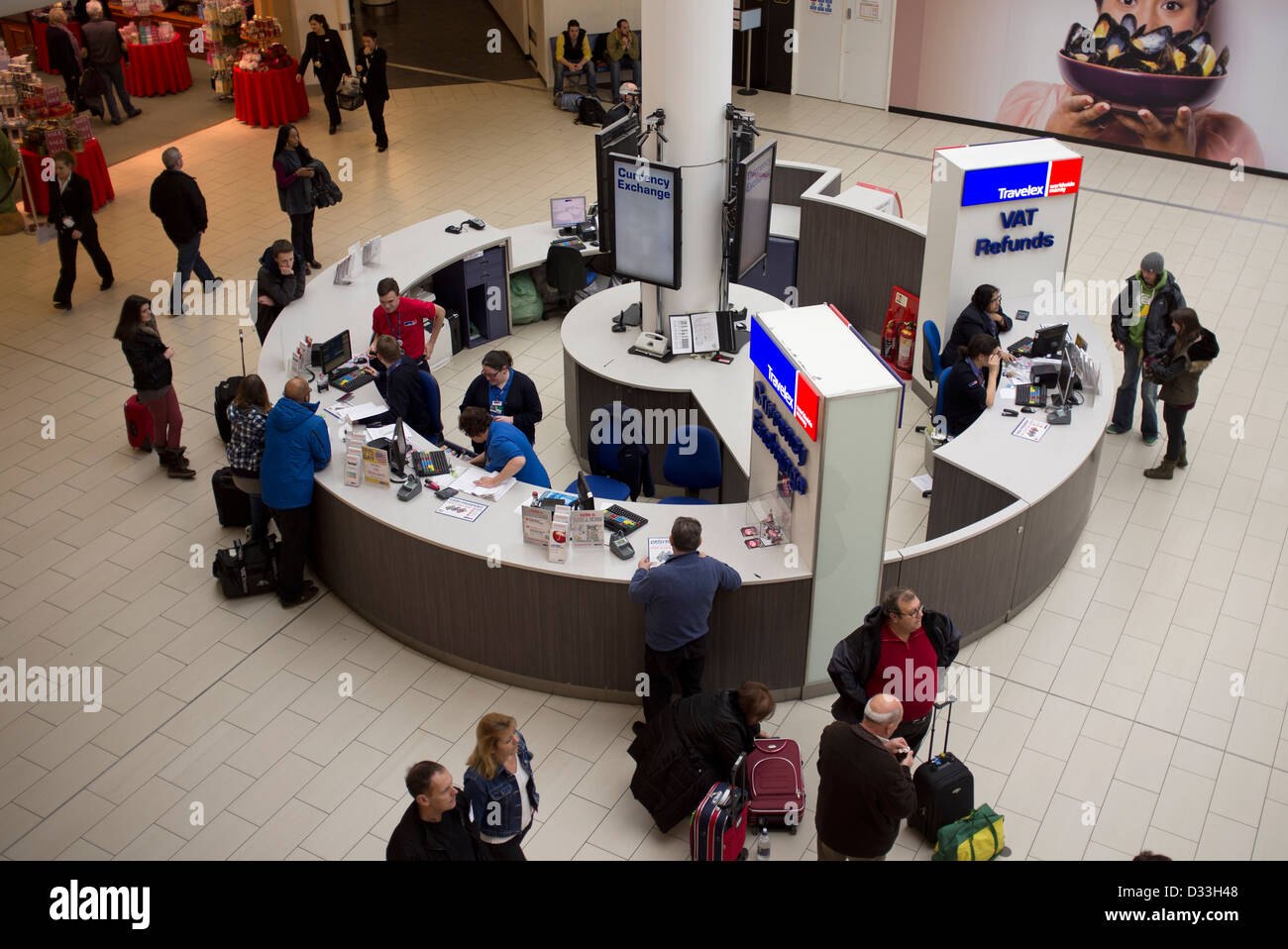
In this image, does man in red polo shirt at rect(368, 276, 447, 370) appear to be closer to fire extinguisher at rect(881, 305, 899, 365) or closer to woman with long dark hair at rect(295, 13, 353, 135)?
fire extinguisher at rect(881, 305, 899, 365)

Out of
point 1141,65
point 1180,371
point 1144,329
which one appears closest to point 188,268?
point 1144,329

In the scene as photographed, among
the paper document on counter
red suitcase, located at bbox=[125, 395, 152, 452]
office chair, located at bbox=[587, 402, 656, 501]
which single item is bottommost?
red suitcase, located at bbox=[125, 395, 152, 452]

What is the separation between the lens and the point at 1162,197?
1370 cm

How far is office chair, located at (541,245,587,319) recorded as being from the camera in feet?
35.4

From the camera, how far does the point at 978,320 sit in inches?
352

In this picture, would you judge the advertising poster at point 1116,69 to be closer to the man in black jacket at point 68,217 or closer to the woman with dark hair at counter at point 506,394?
the woman with dark hair at counter at point 506,394

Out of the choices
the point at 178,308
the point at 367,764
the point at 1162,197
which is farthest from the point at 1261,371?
the point at 178,308

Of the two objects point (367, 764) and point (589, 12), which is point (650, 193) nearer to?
point (367, 764)

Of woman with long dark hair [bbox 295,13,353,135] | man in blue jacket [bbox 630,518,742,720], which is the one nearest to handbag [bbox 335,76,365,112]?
woman with long dark hair [bbox 295,13,353,135]

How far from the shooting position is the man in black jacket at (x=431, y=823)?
15.8 feet

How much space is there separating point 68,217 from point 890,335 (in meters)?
7.44

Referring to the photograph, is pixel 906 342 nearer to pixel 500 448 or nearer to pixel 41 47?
pixel 500 448

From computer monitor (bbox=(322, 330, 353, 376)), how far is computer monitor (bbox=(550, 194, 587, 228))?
128 inches

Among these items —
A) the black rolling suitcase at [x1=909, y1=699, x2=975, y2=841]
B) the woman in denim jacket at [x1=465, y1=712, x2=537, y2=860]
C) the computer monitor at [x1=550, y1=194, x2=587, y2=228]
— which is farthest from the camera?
the computer monitor at [x1=550, y1=194, x2=587, y2=228]
